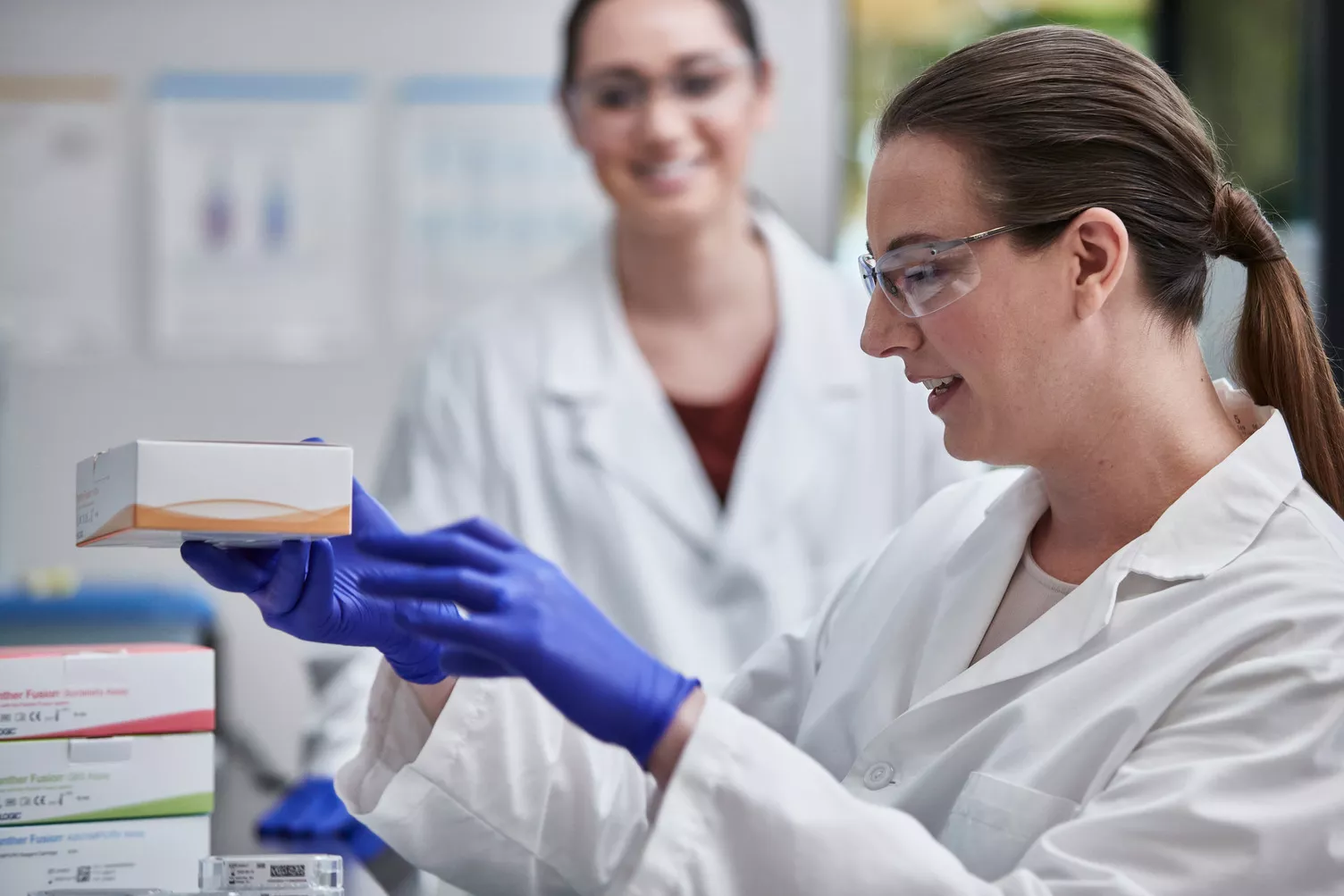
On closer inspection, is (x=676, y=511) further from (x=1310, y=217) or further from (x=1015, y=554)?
(x=1310, y=217)

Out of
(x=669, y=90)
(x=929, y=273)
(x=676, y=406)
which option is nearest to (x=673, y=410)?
(x=676, y=406)

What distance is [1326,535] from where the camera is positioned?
3.76 feet

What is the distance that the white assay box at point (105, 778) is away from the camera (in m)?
1.13

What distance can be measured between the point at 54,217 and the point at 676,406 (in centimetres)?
173

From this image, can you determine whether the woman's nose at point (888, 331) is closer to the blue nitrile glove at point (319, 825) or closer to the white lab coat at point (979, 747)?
the white lab coat at point (979, 747)

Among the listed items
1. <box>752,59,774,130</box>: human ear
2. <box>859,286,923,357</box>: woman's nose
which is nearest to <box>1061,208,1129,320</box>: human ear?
<box>859,286,923,357</box>: woman's nose

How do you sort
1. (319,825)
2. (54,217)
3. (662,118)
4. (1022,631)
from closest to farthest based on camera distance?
(1022,631) → (319,825) → (662,118) → (54,217)

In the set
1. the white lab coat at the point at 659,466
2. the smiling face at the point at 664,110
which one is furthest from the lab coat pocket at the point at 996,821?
the smiling face at the point at 664,110

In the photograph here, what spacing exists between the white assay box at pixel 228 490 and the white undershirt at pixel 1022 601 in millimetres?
648

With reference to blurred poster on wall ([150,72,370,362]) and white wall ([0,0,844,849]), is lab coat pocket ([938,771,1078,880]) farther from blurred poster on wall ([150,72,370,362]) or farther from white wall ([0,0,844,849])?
blurred poster on wall ([150,72,370,362])

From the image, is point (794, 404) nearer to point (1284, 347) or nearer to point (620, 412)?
point (620, 412)

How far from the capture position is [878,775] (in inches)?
48.5

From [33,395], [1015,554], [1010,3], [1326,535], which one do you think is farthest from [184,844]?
[1010,3]

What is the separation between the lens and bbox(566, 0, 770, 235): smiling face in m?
2.19
